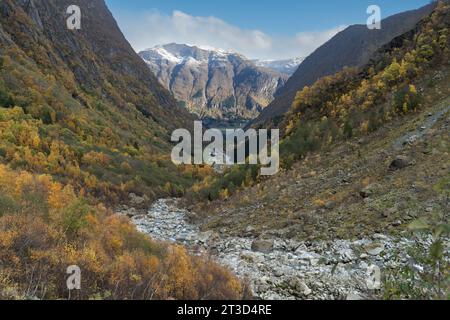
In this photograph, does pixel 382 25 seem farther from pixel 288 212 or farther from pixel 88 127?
pixel 288 212

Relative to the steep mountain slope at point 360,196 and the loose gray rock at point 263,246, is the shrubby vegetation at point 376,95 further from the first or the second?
the loose gray rock at point 263,246

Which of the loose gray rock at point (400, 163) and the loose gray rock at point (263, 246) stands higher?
the loose gray rock at point (400, 163)

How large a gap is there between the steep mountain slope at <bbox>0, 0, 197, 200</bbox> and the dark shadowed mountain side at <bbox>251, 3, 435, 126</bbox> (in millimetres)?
39275

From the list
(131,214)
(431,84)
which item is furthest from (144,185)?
(431,84)

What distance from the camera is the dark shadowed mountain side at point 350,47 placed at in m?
103

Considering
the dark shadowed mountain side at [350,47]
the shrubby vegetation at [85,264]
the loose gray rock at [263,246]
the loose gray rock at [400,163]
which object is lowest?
the loose gray rock at [263,246]

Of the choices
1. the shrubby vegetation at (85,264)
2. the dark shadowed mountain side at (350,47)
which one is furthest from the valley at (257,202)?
the dark shadowed mountain side at (350,47)

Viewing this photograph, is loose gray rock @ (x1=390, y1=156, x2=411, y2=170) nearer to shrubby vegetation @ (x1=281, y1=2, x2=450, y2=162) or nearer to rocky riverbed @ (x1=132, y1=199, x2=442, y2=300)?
rocky riverbed @ (x1=132, y1=199, x2=442, y2=300)

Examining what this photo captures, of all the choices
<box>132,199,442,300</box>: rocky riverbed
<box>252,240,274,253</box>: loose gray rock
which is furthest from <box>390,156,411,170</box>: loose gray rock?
<box>252,240,274,253</box>: loose gray rock

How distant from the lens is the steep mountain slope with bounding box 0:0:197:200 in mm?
30797

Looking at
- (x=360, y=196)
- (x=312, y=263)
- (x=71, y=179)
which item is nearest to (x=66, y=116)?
(x=71, y=179)

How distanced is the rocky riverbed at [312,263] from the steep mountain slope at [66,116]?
66.1 feet

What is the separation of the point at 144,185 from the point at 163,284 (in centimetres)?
2815

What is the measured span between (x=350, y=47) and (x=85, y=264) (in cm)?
13808
